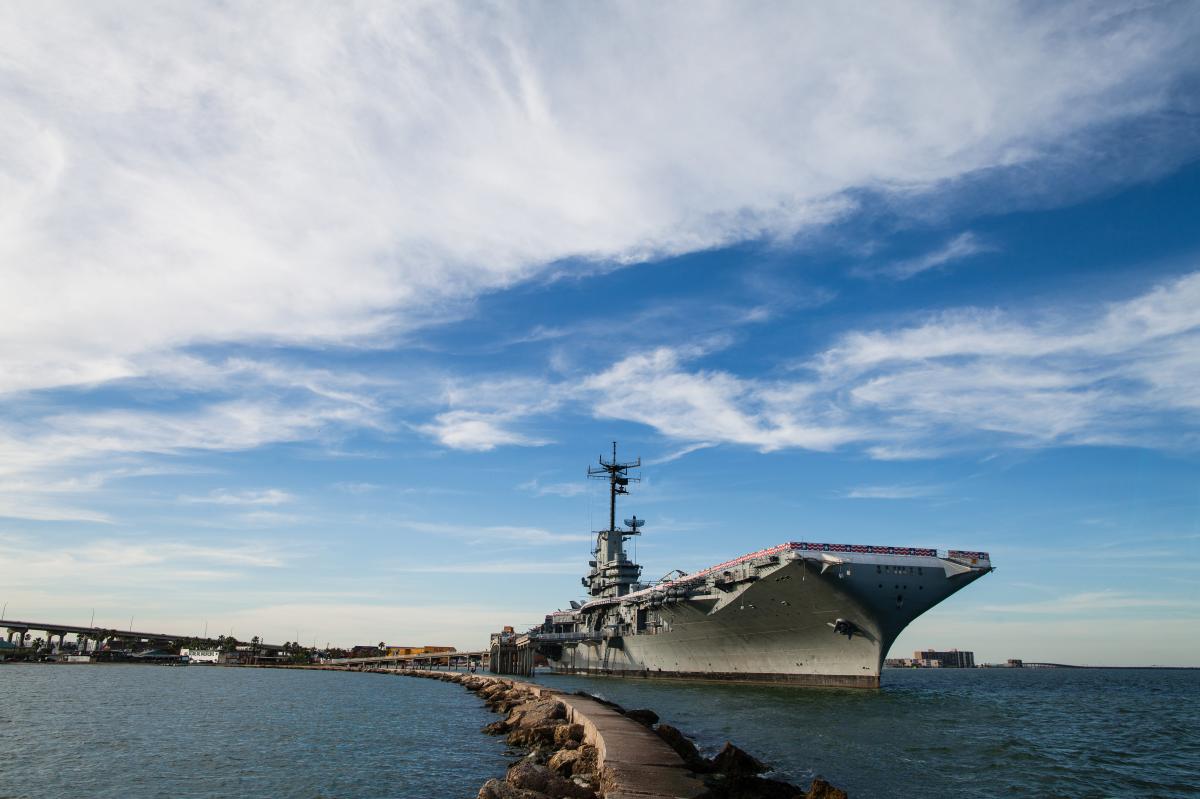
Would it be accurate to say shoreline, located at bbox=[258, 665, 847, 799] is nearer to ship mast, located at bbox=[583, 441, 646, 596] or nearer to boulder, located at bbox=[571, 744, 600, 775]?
boulder, located at bbox=[571, 744, 600, 775]

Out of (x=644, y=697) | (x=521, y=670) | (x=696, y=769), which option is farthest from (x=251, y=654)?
(x=696, y=769)

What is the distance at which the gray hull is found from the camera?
28250 millimetres

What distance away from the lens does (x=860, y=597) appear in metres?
28.2

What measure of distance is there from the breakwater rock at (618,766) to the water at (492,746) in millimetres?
1355

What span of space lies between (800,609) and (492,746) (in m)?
15.4

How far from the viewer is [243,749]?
61.7 feet

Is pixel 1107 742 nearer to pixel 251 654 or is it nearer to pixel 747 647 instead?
pixel 747 647

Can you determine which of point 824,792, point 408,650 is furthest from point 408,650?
point 824,792

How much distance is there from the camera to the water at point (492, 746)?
14172 mm

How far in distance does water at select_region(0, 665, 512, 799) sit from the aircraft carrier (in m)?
11.5

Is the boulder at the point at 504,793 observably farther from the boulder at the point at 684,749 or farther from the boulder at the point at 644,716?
the boulder at the point at 644,716

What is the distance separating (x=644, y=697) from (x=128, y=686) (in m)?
35.4

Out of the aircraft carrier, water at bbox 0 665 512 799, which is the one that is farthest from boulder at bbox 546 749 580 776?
the aircraft carrier

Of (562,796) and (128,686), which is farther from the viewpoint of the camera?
(128,686)
